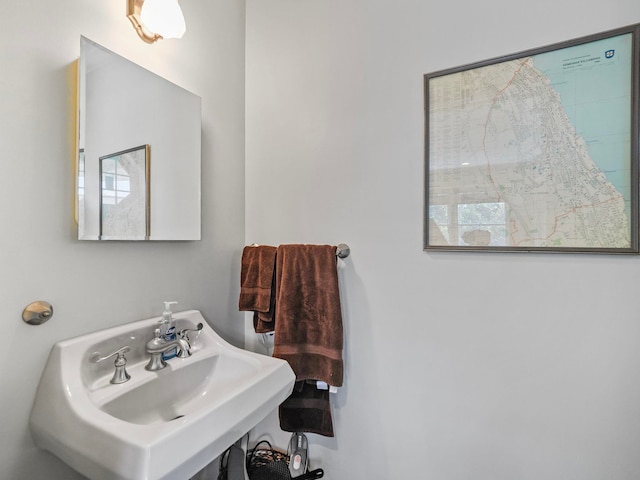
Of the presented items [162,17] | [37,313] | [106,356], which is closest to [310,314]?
[106,356]

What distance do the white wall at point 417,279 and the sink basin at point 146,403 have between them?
19.0 inches

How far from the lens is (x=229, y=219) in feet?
4.42

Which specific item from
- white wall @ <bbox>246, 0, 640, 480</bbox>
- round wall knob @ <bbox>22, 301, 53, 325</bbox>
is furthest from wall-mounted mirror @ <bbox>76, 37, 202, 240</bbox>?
white wall @ <bbox>246, 0, 640, 480</bbox>

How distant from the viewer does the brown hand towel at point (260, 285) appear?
1.22 m

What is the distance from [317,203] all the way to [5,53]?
3.18 ft

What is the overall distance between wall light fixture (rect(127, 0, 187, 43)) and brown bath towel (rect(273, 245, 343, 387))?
86 centimetres

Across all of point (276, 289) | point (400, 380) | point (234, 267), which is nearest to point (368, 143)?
point (276, 289)

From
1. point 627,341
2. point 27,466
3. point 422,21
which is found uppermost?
point 422,21

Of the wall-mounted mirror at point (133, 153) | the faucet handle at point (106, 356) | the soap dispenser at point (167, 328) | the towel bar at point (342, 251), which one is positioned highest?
the wall-mounted mirror at point (133, 153)

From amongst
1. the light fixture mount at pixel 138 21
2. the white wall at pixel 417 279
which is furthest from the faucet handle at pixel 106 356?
the light fixture mount at pixel 138 21

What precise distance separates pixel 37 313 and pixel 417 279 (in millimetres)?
1131

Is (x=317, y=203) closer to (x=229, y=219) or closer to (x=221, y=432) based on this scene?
(x=229, y=219)

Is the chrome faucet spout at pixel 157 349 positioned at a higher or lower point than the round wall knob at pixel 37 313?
lower

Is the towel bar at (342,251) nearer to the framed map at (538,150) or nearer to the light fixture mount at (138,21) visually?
the framed map at (538,150)
